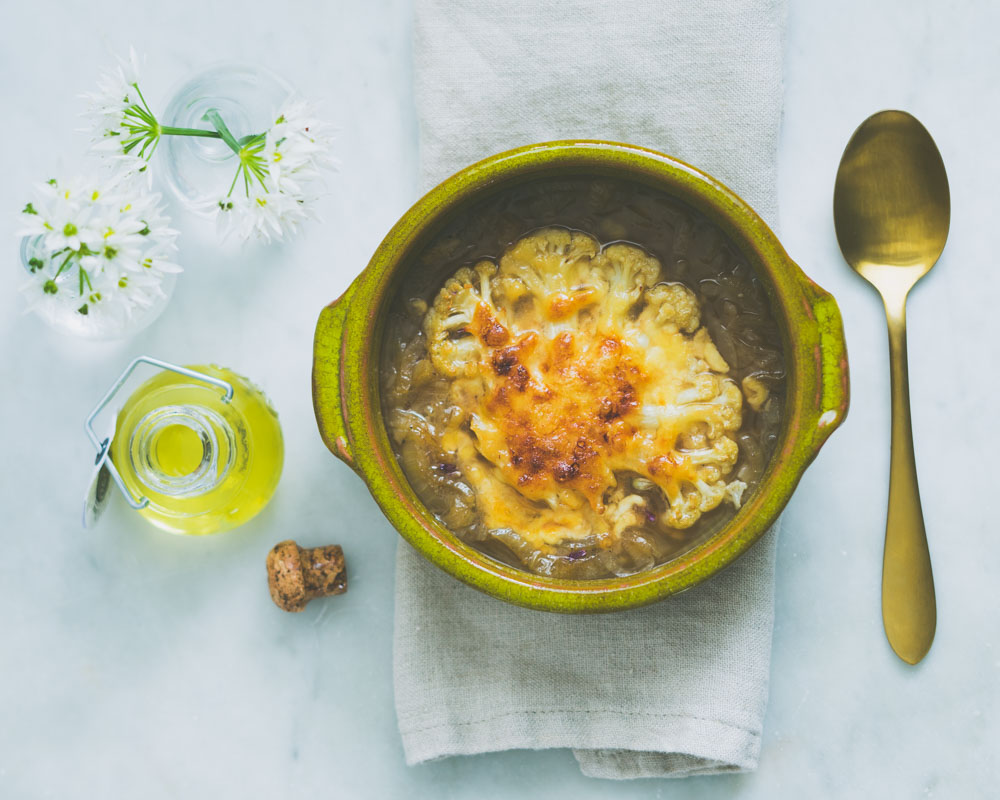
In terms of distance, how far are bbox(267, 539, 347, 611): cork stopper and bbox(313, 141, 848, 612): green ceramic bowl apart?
0.42 m

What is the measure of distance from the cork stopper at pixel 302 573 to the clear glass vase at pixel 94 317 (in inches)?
24.9

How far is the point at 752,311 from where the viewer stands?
182 cm

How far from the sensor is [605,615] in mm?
2043

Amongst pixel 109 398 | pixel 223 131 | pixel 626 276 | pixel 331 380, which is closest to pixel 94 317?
pixel 109 398

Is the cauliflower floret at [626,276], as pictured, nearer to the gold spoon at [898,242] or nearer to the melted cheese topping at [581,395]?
the melted cheese topping at [581,395]

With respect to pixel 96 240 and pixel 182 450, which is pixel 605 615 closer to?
pixel 182 450

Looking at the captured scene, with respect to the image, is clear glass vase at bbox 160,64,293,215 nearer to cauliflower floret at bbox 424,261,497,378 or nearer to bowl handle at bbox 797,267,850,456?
cauliflower floret at bbox 424,261,497,378

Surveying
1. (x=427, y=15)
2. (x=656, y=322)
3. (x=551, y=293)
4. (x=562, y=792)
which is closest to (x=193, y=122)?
(x=427, y=15)

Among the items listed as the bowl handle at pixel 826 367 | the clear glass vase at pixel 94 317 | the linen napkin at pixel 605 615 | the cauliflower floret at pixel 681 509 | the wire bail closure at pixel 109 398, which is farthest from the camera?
the clear glass vase at pixel 94 317

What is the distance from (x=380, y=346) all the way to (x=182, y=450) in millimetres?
568

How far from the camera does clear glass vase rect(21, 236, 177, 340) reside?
2.14 metres

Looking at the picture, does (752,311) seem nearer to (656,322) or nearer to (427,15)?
(656,322)

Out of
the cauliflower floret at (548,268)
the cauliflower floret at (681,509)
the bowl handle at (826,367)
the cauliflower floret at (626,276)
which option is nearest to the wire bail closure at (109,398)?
the cauliflower floret at (548,268)

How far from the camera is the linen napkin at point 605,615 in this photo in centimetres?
204
